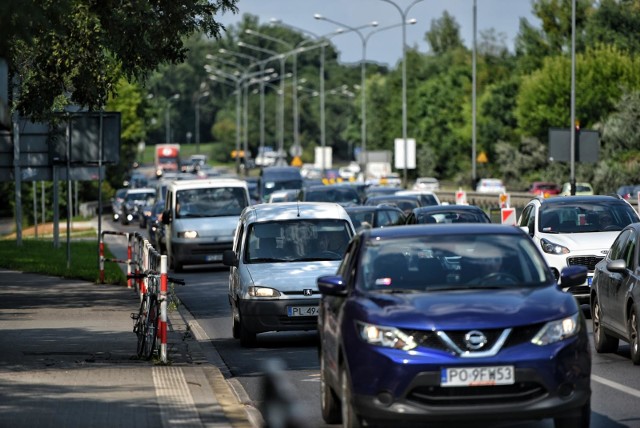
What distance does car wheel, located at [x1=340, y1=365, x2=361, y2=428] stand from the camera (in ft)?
34.2

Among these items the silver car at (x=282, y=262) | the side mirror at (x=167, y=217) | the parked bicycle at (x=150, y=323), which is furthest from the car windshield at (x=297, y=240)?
the side mirror at (x=167, y=217)

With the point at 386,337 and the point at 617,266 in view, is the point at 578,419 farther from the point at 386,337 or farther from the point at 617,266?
the point at 617,266

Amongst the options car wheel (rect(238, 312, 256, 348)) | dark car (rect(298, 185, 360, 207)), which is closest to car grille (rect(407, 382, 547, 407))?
car wheel (rect(238, 312, 256, 348))

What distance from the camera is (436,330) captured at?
10.2 metres

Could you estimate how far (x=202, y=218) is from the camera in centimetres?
3662

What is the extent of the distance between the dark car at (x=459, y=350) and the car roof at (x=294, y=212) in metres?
8.92

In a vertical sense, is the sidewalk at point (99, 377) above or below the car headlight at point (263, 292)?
below

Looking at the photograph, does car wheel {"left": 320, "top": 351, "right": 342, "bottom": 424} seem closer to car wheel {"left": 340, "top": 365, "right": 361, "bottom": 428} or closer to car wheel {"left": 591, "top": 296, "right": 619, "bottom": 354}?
car wheel {"left": 340, "top": 365, "right": 361, "bottom": 428}

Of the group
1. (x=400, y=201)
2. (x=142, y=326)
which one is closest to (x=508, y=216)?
(x=400, y=201)

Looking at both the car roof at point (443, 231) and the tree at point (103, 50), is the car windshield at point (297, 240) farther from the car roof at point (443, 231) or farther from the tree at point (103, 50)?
the car roof at point (443, 231)

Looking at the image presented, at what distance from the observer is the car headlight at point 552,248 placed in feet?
74.0

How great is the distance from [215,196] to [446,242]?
25598 mm

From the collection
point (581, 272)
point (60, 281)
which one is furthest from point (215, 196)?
point (581, 272)

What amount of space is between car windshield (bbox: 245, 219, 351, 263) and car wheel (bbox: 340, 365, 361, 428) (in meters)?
8.61
